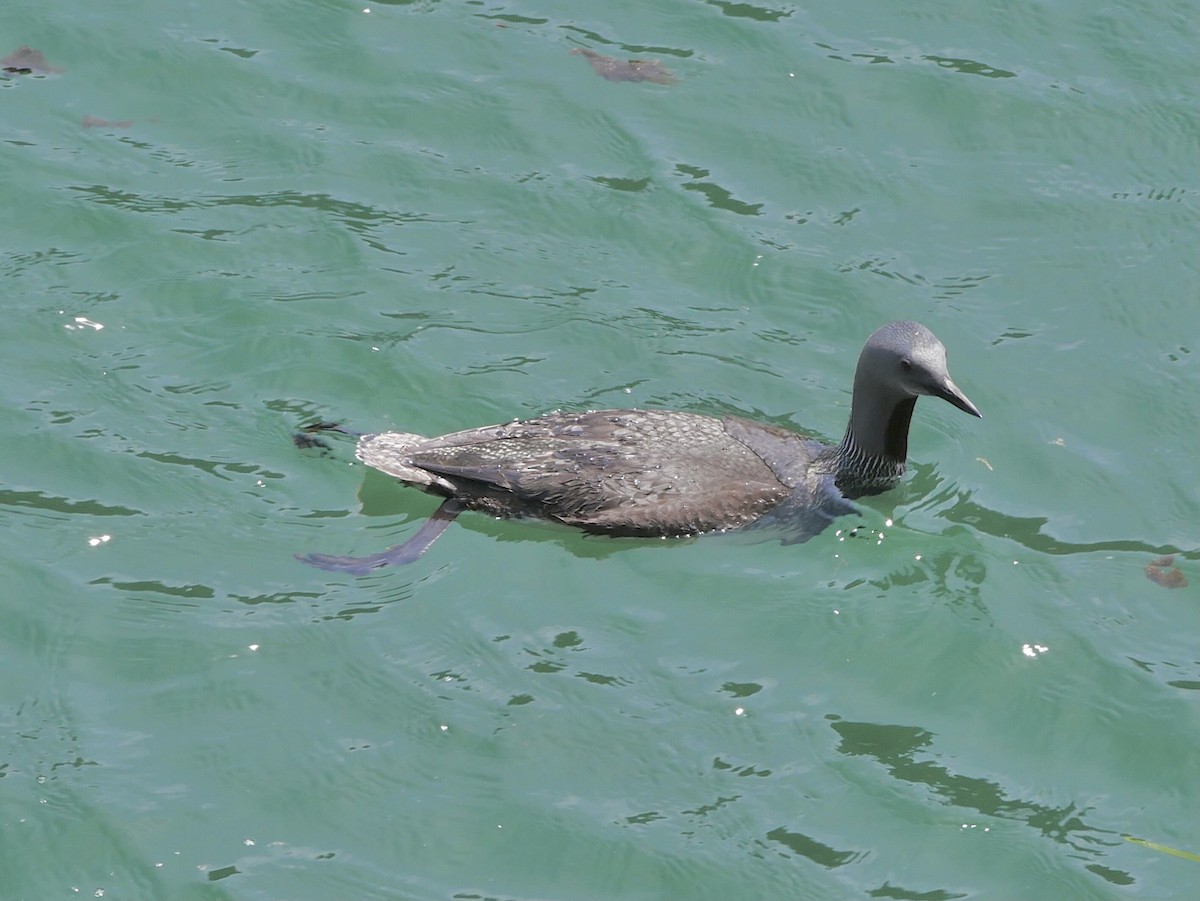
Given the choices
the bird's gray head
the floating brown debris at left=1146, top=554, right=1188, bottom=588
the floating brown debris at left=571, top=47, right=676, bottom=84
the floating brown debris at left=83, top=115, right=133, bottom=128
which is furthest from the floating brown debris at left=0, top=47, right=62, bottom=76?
the floating brown debris at left=1146, top=554, right=1188, bottom=588

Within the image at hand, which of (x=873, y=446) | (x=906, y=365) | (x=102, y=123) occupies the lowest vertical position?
(x=873, y=446)

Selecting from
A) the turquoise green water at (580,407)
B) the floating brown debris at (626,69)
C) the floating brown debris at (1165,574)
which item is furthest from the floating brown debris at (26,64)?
the floating brown debris at (1165,574)

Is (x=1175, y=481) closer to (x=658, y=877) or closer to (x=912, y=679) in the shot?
(x=912, y=679)

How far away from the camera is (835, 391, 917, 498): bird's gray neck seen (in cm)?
918

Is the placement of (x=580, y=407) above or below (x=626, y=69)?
below

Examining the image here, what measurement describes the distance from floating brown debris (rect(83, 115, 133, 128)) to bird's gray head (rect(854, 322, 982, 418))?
203 inches

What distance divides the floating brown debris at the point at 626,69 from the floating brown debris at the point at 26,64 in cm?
358

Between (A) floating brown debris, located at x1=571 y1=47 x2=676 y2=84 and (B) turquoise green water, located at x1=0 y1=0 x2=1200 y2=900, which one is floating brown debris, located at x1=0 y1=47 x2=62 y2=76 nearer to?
(B) turquoise green water, located at x1=0 y1=0 x2=1200 y2=900

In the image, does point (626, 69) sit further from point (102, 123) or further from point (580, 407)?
point (102, 123)

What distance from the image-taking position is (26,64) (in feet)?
37.7

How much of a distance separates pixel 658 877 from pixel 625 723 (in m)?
0.87

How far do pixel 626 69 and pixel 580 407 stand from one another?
331 centimetres

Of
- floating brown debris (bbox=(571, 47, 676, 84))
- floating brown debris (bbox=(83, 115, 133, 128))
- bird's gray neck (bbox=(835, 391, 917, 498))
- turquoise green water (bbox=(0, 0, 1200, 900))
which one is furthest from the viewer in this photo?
floating brown debris (bbox=(571, 47, 676, 84))

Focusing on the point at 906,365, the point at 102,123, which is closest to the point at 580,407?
the point at 906,365
